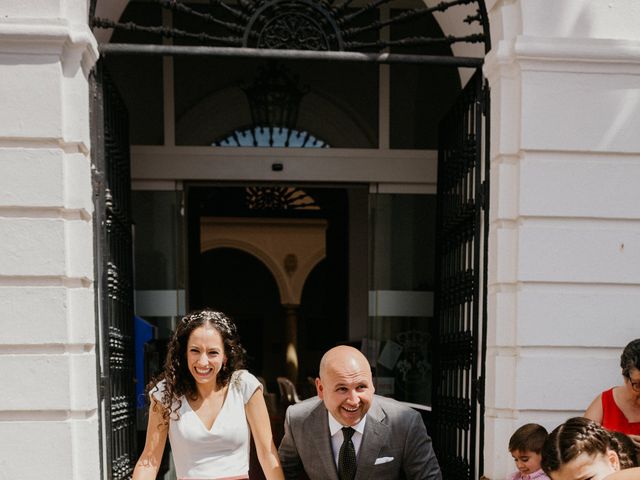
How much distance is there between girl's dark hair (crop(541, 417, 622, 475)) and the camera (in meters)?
2.52

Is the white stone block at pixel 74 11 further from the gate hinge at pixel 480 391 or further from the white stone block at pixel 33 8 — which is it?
the gate hinge at pixel 480 391

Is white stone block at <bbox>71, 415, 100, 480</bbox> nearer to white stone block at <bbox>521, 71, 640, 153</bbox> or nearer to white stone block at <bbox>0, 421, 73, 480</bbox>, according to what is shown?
white stone block at <bbox>0, 421, 73, 480</bbox>

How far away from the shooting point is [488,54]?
4820 mm

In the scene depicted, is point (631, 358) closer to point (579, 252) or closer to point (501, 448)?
point (579, 252)

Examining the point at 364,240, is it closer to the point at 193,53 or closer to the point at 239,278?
the point at 193,53

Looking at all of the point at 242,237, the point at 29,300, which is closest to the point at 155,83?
the point at 29,300

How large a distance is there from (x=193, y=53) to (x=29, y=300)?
2.12 meters

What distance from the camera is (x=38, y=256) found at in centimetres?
430

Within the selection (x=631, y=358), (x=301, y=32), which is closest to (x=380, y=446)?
(x=631, y=358)

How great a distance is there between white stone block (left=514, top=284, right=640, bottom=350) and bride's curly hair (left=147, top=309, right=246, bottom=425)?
2.12m

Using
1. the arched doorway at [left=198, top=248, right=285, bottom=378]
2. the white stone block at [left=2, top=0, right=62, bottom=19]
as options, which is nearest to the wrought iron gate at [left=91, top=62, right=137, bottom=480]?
the white stone block at [left=2, top=0, right=62, bottom=19]

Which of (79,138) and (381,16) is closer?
(79,138)

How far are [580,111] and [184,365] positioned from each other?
10.7ft

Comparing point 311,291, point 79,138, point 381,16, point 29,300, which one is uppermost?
point 381,16
